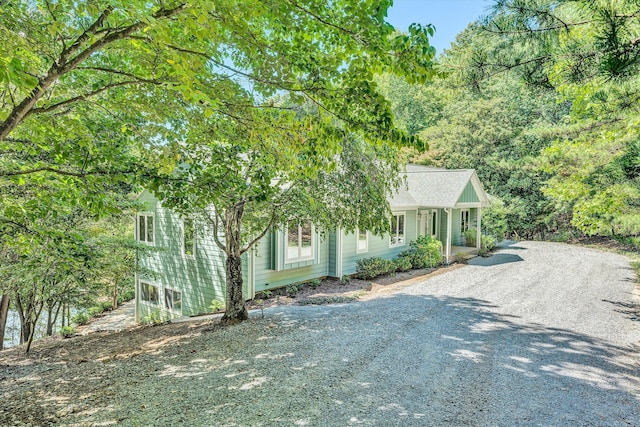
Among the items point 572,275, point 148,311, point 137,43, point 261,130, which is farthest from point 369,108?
point 148,311

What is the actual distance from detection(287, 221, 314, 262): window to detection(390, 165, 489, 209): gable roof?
169 inches

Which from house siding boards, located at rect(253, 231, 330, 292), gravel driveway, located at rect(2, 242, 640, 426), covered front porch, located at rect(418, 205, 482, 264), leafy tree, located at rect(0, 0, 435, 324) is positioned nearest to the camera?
leafy tree, located at rect(0, 0, 435, 324)

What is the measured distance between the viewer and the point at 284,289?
1242 centimetres

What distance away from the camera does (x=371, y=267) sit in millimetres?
14070

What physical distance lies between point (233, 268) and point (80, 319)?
12.3m

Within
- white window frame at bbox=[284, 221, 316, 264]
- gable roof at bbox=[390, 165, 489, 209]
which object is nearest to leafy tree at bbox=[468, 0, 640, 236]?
white window frame at bbox=[284, 221, 316, 264]

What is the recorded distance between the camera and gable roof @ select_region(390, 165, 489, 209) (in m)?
16.6

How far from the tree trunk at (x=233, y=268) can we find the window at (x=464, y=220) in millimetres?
17105

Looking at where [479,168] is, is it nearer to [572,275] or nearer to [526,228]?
[526,228]

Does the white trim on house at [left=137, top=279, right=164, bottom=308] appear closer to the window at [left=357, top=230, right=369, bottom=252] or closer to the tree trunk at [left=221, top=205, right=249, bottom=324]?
the tree trunk at [left=221, top=205, right=249, bottom=324]

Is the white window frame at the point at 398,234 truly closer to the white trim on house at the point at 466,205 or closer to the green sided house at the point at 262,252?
the green sided house at the point at 262,252

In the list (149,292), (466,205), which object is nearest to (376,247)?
(466,205)

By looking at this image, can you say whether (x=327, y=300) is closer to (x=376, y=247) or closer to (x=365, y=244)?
(x=365, y=244)

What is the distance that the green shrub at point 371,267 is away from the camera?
46.1 feet
